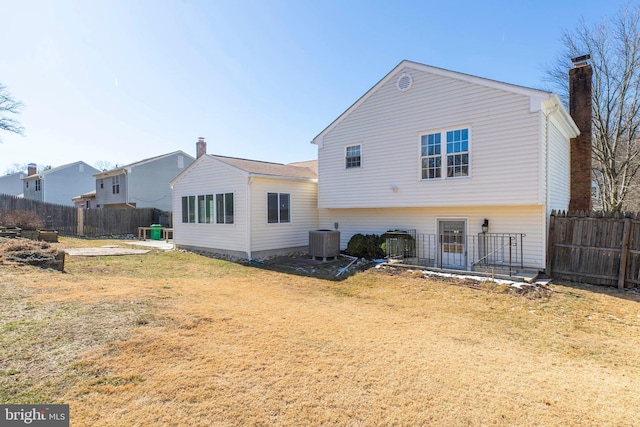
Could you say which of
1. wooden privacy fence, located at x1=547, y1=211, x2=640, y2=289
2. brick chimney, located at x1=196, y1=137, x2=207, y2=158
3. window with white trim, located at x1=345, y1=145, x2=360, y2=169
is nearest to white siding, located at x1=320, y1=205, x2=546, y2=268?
wooden privacy fence, located at x1=547, y1=211, x2=640, y2=289

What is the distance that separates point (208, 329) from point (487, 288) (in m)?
6.80

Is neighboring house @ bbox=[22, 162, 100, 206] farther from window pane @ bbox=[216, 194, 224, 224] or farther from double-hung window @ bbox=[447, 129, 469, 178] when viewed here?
double-hung window @ bbox=[447, 129, 469, 178]

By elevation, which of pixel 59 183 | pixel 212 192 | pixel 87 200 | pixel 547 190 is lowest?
pixel 547 190

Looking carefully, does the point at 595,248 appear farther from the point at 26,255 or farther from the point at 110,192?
the point at 110,192

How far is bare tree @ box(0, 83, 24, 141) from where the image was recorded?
26.6m

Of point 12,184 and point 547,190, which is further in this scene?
point 12,184

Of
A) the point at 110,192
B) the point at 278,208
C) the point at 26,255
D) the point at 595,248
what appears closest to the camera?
the point at 26,255

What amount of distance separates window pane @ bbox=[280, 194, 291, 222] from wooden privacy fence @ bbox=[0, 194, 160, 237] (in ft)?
50.7

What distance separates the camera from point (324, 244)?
41.5 feet

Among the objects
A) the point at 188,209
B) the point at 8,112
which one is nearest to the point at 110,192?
the point at 8,112

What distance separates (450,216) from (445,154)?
2207mm

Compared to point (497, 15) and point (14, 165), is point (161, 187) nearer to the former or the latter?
point (497, 15)

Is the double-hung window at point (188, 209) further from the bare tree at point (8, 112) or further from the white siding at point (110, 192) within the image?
the bare tree at point (8, 112)

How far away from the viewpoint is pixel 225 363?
370cm
